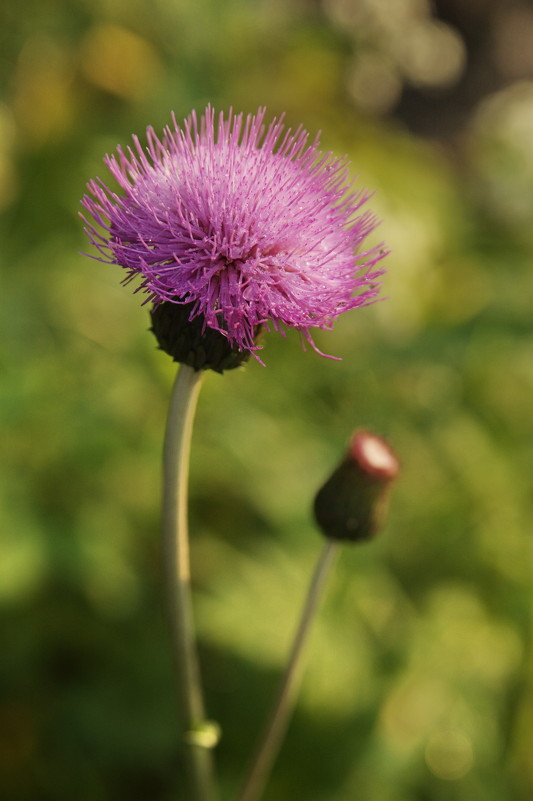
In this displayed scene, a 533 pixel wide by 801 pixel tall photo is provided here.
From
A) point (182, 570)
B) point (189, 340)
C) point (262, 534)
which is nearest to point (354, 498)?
point (182, 570)

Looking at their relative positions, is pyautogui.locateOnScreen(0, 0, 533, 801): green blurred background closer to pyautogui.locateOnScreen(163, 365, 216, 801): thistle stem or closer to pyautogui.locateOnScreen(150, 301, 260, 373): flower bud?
pyautogui.locateOnScreen(163, 365, 216, 801): thistle stem

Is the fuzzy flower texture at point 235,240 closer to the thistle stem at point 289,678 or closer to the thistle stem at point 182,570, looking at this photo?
the thistle stem at point 182,570

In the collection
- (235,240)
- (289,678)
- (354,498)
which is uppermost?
(235,240)

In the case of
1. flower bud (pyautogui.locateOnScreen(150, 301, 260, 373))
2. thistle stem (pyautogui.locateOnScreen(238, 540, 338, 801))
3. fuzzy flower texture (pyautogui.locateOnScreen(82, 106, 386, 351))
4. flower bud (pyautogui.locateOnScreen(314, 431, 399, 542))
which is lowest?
thistle stem (pyautogui.locateOnScreen(238, 540, 338, 801))

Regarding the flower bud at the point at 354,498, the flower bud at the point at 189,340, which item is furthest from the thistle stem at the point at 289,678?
the flower bud at the point at 189,340

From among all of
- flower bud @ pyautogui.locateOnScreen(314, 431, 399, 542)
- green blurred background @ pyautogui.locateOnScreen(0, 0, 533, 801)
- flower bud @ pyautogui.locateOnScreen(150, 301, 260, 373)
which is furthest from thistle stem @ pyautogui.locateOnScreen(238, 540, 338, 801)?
green blurred background @ pyautogui.locateOnScreen(0, 0, 533, 801)

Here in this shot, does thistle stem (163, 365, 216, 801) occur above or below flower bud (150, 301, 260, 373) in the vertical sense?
below

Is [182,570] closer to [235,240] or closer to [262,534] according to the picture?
[235,240]
